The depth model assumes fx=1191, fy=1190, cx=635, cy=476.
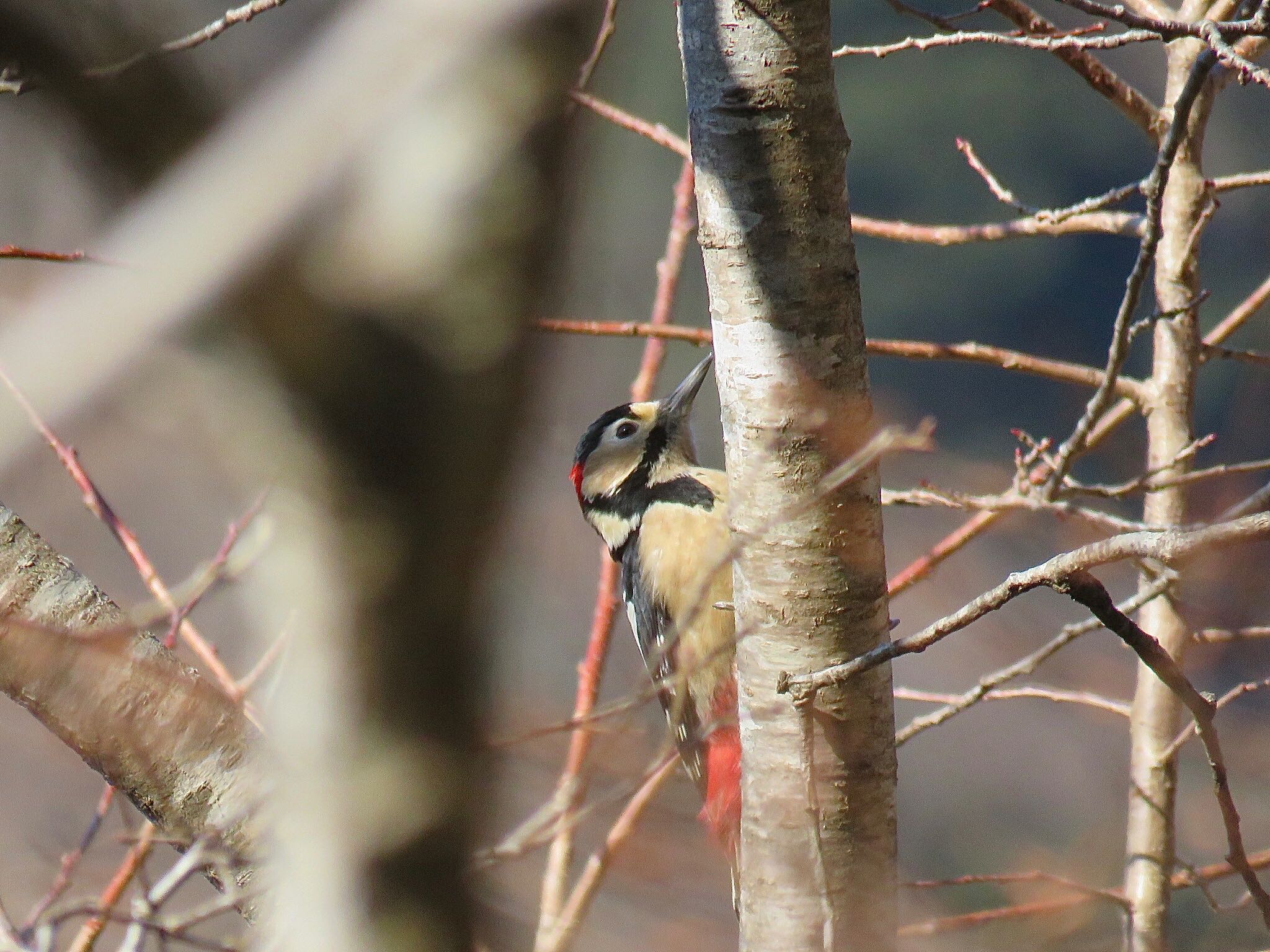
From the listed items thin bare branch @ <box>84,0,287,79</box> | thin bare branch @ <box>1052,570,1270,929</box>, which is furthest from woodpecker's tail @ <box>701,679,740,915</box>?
thin bare branch @ <box>84,0,287,79</box>

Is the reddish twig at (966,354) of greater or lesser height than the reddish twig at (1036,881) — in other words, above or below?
above

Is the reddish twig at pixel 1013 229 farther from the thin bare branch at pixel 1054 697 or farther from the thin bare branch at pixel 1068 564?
the thin bare branch at pixel 1068 564

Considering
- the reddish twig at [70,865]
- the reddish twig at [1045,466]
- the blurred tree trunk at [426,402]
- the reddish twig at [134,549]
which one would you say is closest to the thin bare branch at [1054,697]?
the reddish twig at [1045,466]

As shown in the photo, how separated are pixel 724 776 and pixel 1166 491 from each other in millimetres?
1434

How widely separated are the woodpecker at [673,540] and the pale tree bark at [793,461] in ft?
4.01

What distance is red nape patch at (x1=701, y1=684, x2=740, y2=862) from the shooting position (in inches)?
121

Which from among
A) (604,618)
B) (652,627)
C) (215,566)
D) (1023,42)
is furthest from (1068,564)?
(652,627)

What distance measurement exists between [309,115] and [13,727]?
11.3ft

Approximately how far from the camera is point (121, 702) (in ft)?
5.06

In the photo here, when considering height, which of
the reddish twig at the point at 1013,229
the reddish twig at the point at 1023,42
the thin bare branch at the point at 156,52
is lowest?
the thin bare branch at the point at 156,52

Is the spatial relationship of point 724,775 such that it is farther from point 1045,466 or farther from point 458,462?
point 458,462

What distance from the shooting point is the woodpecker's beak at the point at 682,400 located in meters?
3.56

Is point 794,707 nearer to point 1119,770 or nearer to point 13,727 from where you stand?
point 1119,770

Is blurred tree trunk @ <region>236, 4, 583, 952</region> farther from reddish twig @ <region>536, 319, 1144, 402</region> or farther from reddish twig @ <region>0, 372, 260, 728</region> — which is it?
reddish twig @ <region>0, 372, 260, 728</region>
